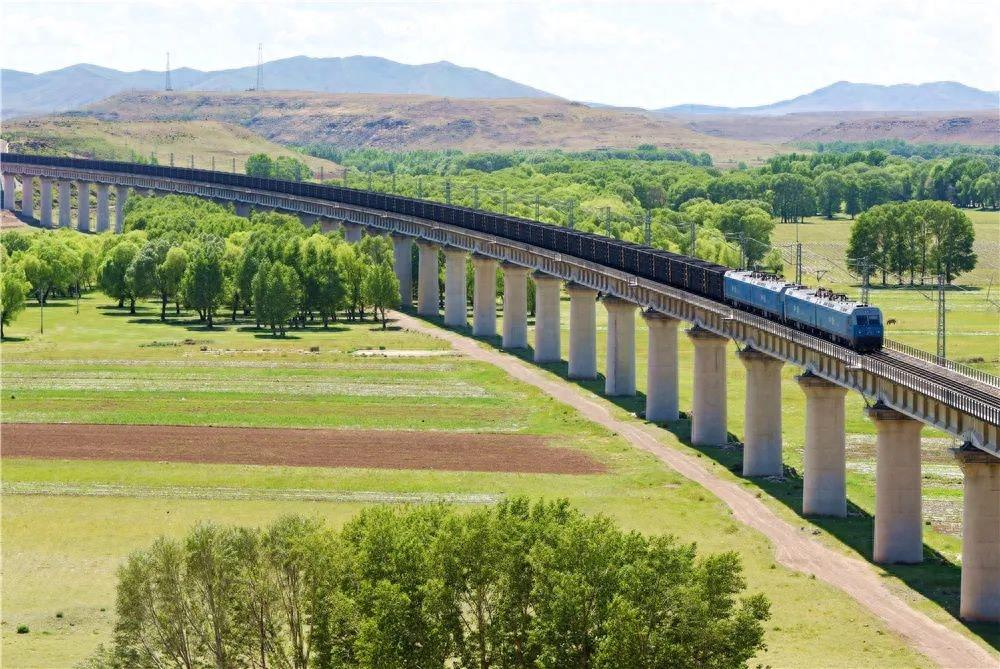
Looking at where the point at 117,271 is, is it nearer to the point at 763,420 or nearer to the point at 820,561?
the point at 763,420

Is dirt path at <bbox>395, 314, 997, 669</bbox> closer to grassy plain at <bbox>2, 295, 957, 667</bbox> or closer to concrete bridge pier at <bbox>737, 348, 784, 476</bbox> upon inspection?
grassy plain at <bbox>2, 295, 957, 667</bbox>

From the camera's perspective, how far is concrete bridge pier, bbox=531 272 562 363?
140m

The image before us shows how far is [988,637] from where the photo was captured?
65.1m

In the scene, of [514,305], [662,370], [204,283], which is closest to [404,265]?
[204,283]

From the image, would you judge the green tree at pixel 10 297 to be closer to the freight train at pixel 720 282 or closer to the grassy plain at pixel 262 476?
the grassy plain at pixel 262 476

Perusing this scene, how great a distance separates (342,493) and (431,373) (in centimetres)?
4500

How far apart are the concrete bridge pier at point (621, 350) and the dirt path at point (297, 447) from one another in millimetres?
18679

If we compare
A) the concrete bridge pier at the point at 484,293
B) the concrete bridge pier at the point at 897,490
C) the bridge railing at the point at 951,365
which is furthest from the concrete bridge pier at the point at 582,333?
the concrete bridge pier at the point at 897,490

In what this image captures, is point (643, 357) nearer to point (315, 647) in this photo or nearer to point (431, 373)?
point (431, 373)

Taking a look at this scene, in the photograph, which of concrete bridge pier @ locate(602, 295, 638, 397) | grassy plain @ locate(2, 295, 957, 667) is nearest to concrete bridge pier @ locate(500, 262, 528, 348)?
grassy plain @ locate(2, 295, 957, 667)

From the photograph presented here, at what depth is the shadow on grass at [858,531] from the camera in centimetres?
6988

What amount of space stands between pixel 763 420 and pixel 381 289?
7772 cm

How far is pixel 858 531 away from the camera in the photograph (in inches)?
3216

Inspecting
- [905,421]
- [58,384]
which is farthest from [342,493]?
[58,384]
